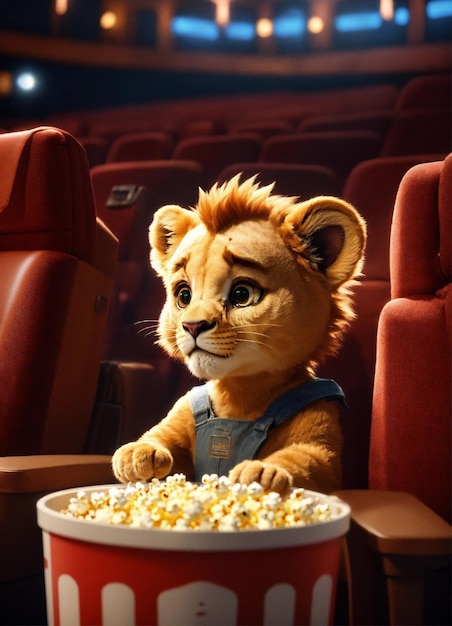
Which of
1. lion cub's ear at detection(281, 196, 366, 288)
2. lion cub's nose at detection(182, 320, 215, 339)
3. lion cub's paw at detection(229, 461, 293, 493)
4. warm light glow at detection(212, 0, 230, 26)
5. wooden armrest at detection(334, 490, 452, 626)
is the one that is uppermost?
warm light glow at detection(212, 0, 230, 26)

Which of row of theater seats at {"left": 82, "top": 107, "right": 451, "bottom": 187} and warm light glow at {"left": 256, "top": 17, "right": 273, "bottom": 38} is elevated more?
warm light glow at {"left": 256, "top": 17, "right": 273, "bottom": 38}

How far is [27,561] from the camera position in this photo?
795 mm

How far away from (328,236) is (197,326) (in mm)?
180

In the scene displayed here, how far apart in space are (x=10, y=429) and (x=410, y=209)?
0.56m

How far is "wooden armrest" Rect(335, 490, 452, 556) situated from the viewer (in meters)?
0.56

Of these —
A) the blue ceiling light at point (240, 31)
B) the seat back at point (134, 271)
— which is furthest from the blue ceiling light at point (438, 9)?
the seat back at point (134, 271)

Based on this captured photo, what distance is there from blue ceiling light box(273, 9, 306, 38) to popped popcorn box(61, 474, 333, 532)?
5.23m

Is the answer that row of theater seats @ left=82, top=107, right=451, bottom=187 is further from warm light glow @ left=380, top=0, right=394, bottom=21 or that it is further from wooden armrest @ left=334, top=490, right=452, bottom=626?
warm light glow @ left=380, top=0, right=394, bottom=21

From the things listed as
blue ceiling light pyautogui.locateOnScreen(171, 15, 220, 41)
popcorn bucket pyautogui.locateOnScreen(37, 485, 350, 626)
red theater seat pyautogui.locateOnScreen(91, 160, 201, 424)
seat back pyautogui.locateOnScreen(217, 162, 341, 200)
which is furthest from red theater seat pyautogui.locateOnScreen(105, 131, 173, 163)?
popcorn bucket pyautogui.locateOnScreen(37, 485, 350, 626)

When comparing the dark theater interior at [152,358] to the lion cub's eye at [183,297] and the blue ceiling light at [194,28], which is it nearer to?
the lion cub's eye at [183,297]

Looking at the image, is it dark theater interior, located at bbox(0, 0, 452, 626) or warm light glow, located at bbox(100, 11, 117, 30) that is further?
warm light glow, located at bbox(100, 11, 117, 30)

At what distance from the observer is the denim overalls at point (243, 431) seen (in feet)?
2.49

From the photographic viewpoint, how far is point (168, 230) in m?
0.89

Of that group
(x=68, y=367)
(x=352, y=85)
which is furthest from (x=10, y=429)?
(x=352, y=85)
